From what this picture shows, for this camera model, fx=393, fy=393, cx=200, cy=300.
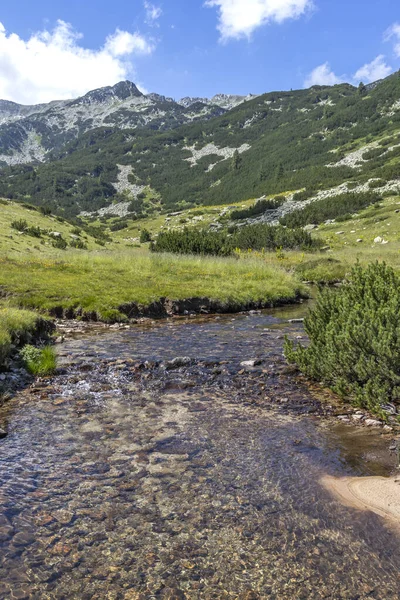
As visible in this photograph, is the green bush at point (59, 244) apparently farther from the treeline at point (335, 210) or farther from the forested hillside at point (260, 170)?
the forested hillside at point (260, 170)

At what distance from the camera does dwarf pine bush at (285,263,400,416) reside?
26.3 feet

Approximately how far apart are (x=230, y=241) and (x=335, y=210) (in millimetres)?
23216

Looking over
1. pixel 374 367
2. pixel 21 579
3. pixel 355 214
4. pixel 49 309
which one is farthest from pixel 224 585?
pixel 355 214

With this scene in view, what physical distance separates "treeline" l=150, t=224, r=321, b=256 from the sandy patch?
34.8m

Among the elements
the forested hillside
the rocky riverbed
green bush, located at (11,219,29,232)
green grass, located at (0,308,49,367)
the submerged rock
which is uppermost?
the forested hillside

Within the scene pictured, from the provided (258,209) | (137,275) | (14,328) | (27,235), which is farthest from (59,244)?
(258,209)

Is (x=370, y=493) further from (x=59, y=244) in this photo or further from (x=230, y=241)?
(x=230, y=241)

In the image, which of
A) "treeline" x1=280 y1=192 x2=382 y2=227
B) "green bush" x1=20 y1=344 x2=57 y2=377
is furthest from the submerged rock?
"treeline" x1=280 y1=192 x2=382 y2=227

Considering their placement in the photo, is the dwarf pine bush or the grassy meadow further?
the grassy meadow

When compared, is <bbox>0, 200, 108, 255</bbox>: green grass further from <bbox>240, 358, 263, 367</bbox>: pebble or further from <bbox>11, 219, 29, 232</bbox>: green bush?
<bbox>240, 358, 263, 367</bbox>: pebble

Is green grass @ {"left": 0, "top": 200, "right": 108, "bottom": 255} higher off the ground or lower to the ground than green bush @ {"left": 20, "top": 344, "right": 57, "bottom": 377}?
higher

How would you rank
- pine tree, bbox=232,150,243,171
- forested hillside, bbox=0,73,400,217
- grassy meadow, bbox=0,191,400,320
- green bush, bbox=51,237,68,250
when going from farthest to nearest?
1. pine tree, bbox=232,150,243,171
2. forested hillside, bbox=0,73,400,217
3. green bush, bbox=51,237,68,250
4. grassy meadow, bbox=0,191,400,320

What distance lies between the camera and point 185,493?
5430mm

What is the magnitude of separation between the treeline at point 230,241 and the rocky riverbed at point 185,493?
31.3m
